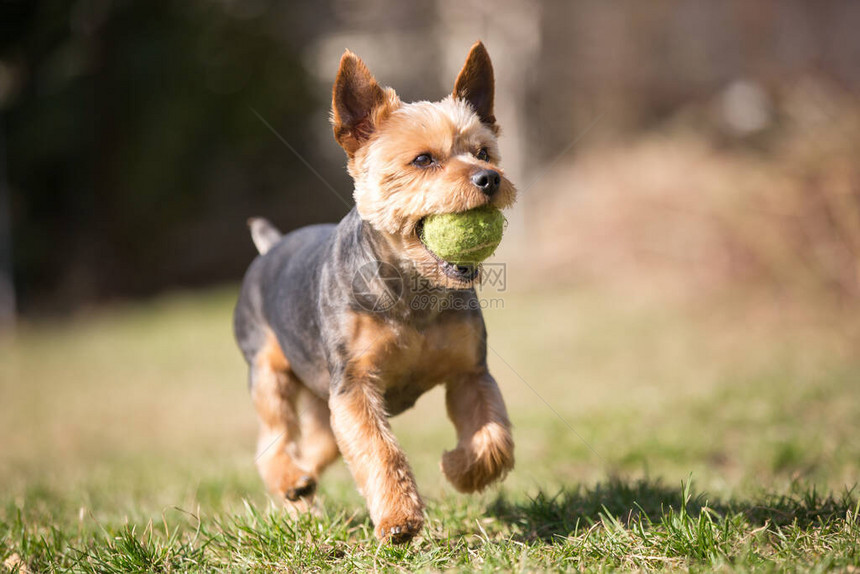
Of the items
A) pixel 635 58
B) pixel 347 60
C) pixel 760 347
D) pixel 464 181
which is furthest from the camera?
pixel 635 58

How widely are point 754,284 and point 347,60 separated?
8.36 metres

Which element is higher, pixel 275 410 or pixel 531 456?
pixel 275 410

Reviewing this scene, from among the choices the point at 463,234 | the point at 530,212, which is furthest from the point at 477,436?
the point at 530,212

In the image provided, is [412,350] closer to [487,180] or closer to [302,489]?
[487,180]

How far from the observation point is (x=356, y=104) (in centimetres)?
383

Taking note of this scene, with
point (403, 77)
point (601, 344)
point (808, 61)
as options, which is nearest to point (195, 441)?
point (601, 344)

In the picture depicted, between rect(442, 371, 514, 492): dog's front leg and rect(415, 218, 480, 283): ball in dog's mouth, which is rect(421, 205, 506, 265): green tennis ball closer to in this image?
rect(415, 218, 480, 283): ball in dog's mouth

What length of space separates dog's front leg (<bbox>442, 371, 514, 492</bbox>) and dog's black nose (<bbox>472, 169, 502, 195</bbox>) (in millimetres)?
949

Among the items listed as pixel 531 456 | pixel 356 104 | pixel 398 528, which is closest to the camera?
pixel 398 528

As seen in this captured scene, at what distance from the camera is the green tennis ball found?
3375 millimetres

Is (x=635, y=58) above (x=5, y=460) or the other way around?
above

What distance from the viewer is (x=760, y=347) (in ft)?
29.3

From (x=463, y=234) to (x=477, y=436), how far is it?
37.4 inches

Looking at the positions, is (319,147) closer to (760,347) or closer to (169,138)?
(169,138)
